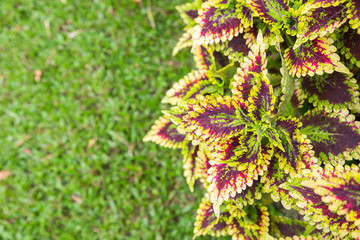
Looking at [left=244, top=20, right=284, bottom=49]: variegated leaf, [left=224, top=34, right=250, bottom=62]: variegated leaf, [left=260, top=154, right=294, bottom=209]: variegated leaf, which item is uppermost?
[left=244, top=20, right=284, bottom=49]: variegated leaf

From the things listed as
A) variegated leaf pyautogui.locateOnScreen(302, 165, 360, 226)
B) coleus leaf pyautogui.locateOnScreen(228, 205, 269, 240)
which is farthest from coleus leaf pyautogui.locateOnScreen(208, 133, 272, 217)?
coleus leaf pyautogui.locateOnScreen(228, 205, 269, 240)

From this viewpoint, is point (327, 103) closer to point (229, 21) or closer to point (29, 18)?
point (229, 21)

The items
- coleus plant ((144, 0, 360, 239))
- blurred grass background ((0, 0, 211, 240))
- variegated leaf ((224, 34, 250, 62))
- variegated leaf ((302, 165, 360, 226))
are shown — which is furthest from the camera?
blurred grass background ((0, 0, 211, 240))

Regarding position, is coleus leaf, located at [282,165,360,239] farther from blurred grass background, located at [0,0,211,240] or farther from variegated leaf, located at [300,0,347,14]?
blurred grass background, located at [0,0,211,240]

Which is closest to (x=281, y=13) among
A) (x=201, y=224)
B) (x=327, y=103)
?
(x=327, y=103)

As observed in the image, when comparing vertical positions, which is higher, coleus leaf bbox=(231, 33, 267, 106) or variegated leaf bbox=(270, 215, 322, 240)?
coleus leaf bbox=(231, 33, 267, 106)

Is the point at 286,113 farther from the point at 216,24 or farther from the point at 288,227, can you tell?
the point at 288,227

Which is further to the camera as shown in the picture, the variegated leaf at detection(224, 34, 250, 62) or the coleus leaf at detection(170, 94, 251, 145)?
the variegated leaf at detection(224, 34, 250, 62)
